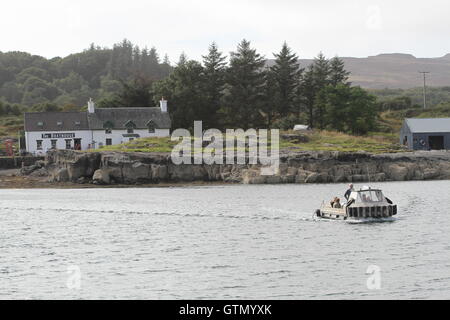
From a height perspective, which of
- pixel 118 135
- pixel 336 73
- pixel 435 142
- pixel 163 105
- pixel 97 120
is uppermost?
pixel 336 73

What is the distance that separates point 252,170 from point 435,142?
32360mm

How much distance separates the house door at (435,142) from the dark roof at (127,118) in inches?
1547

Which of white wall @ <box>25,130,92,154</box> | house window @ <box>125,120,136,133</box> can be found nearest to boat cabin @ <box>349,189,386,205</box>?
house window @ <box>125,120,136,133</box>

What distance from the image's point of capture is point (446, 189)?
81000 mm

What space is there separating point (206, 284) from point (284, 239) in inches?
521

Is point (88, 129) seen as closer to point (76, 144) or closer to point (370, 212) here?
point (76, 144)

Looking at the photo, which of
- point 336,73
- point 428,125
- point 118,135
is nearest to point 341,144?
point 428,125

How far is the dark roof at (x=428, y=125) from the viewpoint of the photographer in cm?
11167

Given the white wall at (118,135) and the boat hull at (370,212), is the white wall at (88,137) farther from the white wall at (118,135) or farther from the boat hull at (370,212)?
the boat hull at (370,212)

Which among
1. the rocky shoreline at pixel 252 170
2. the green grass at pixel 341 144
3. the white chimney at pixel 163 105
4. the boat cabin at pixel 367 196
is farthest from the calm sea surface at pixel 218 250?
the white chimney at pixel 163 105

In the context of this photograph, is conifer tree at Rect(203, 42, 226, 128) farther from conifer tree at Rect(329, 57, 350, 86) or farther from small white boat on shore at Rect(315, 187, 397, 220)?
small white boat on shore at Rect(315, 187, 397, 220)

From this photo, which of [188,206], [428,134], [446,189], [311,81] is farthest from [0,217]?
[311,81]

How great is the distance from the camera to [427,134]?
111562mm

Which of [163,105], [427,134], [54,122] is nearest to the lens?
[427,134]
